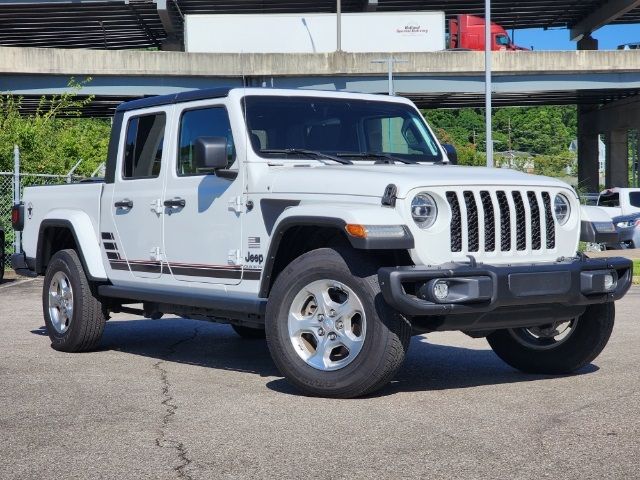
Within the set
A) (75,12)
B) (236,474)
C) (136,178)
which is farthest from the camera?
(75,12)

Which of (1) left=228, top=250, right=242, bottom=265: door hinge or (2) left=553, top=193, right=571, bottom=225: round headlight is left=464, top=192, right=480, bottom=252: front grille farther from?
(1) left=228, top=250, right=242, bottom=265: door hinge

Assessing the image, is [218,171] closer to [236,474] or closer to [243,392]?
[243,392]

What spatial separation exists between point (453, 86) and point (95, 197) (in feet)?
123

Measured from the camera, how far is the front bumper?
6.78 metres

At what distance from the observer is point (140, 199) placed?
29.9 feet

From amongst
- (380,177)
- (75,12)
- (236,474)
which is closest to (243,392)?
(380,177)

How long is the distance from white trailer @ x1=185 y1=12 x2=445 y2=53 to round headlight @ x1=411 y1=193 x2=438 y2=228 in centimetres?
3741

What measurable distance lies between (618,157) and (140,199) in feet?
186

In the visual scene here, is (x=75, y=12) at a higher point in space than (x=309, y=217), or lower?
higher

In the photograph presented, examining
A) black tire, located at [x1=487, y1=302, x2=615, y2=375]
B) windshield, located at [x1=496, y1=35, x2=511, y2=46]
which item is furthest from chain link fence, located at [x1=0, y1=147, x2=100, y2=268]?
windshield, located at [x1=496, y1=35, x2=511, y2=46]

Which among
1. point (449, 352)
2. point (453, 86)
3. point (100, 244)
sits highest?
point (453, 86)

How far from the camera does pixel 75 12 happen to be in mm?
56969

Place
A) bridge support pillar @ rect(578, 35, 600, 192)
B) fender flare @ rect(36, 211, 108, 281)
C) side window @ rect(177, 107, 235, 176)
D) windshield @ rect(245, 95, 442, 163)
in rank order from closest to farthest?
windshield @ rect(245, 95, 442, 163) < side window @ rect(177, 107, 235, 176) < fender flare @ rect(36, 211, 108, 281) < bridge support pillar @ rect(578, 35, 600, 192)

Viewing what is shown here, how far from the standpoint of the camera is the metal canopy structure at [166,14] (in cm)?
5547
